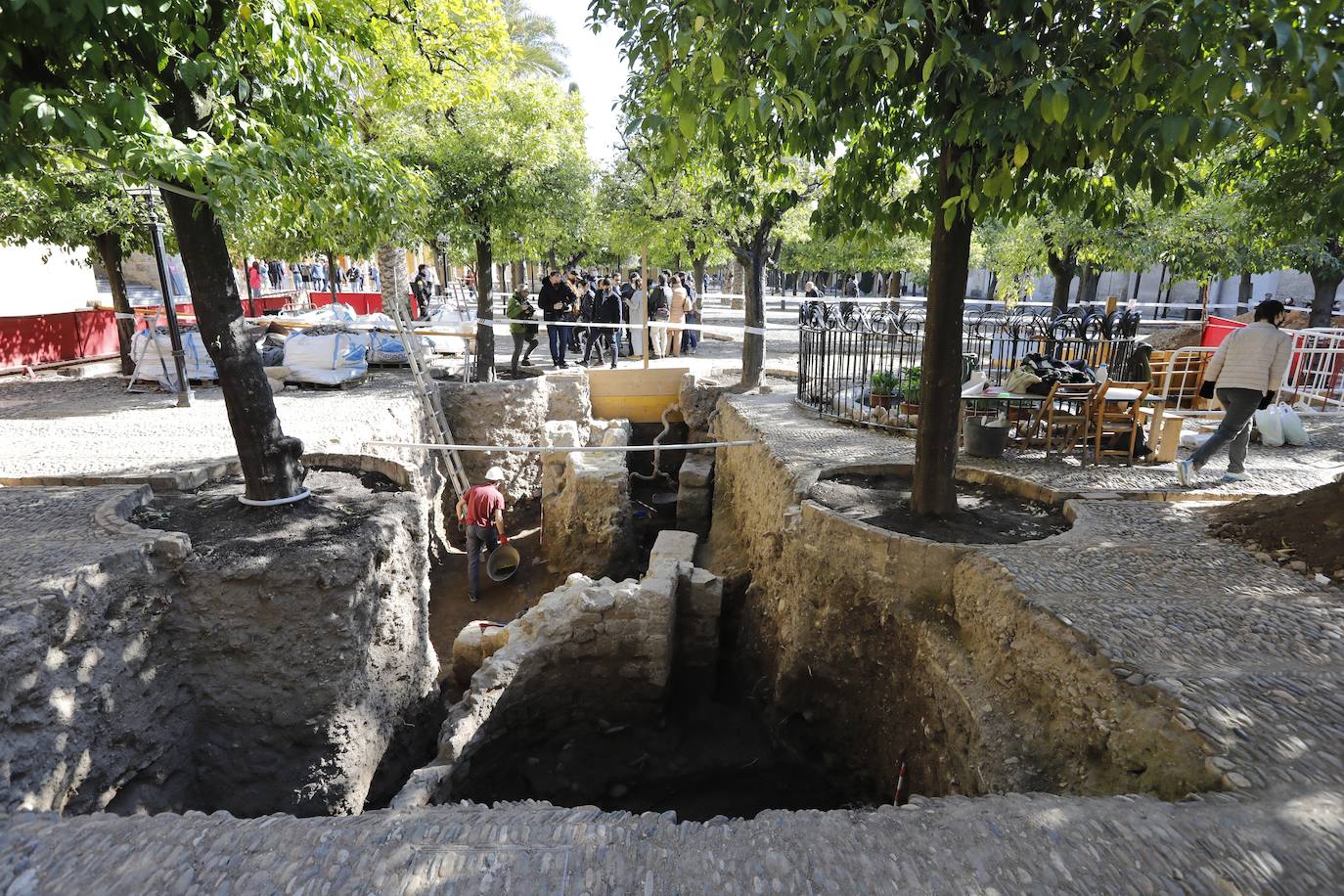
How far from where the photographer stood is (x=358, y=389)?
11922 mm

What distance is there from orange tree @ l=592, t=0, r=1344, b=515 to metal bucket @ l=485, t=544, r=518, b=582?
246 inches

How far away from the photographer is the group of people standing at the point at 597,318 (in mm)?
14766

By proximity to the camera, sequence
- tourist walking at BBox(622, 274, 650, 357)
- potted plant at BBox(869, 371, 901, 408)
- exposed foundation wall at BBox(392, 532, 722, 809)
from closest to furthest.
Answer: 1. exposed foundation wall at BBox(392, 532, 722, 809)
2. potted plant at BBox(869, 371, 901, 408)
3. tourist walking at BBox(622, 274, 650, 357)

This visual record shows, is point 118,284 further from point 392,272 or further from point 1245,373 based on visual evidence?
point 1245,373

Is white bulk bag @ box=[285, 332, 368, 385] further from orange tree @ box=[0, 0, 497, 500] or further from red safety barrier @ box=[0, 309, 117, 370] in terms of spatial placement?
orange tree @ box=[0, 0, 497, 500]

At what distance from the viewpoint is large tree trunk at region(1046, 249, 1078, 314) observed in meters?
14.4

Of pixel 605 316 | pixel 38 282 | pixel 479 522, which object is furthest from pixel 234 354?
pixel 38 282

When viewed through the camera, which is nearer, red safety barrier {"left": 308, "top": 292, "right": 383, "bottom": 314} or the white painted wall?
the white painted wall

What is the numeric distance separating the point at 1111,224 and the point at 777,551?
12.4 feet

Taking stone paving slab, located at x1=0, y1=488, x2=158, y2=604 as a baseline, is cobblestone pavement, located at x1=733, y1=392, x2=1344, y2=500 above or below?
below

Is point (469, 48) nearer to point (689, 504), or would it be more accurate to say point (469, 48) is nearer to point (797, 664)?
point (689, 504)

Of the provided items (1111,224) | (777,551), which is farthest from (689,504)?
(1111,224)

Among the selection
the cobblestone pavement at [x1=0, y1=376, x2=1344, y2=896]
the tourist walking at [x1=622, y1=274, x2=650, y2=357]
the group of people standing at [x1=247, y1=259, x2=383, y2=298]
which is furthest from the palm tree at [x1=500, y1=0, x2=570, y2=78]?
the cobblestone pavement at [x1=0, y1=376, x2=1344, y2=896]

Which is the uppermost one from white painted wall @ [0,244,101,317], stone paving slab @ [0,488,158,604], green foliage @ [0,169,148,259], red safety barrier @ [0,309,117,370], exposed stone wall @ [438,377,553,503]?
green foliage @ [0,169,148,259]
